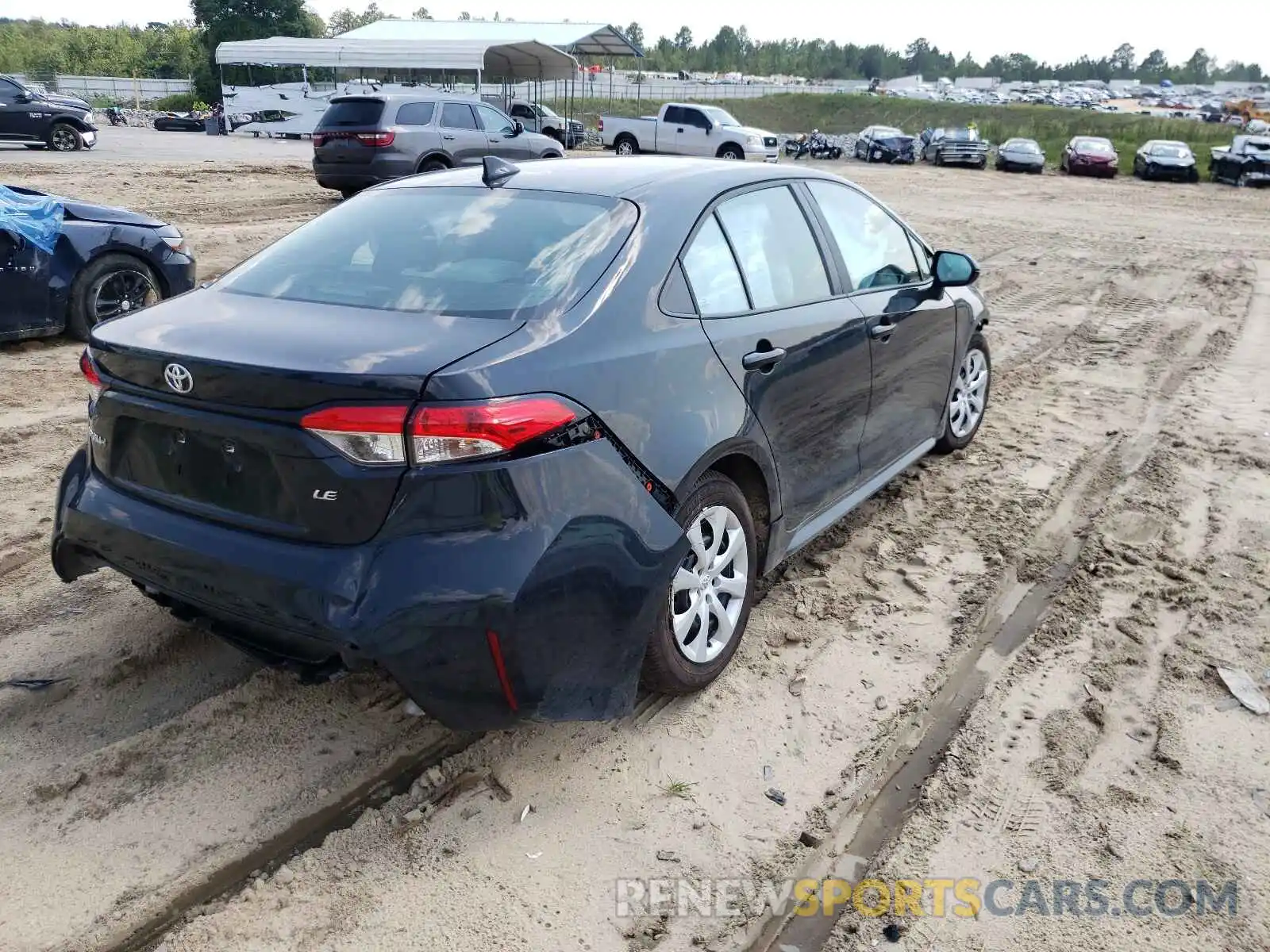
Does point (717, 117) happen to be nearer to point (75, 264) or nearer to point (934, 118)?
point (75, 264)

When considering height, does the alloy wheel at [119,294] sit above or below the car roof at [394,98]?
below

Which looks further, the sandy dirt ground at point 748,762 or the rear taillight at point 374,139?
the rear taillight at point 374,139

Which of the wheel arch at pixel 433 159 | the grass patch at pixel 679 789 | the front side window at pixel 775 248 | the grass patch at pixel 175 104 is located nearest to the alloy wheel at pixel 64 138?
the wheel arch at pixel 433 159

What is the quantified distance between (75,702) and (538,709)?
161 centimetres

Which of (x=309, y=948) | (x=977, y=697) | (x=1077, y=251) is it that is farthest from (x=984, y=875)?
(x=1077, y=251)

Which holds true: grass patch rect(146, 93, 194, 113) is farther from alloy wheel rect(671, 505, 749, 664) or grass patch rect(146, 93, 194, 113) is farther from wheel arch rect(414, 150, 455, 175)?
alloy wheel rect(671, 505, 749, 664)

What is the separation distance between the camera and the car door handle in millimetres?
3320

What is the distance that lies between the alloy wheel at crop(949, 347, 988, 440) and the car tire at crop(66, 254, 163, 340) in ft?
18.8

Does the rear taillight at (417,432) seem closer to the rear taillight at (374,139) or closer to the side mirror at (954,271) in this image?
the side mirror at (954,271)

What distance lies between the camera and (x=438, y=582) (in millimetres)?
2436

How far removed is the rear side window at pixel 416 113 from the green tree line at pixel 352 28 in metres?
32.9

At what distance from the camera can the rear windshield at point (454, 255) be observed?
9.55 ft

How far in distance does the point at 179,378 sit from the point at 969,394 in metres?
4.52

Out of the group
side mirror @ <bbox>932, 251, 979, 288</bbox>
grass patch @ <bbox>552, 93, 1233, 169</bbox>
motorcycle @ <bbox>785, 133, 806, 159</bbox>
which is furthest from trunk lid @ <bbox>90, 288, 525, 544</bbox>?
grass patch @ <bbox>552, 93, 1233, 169</bbox>
